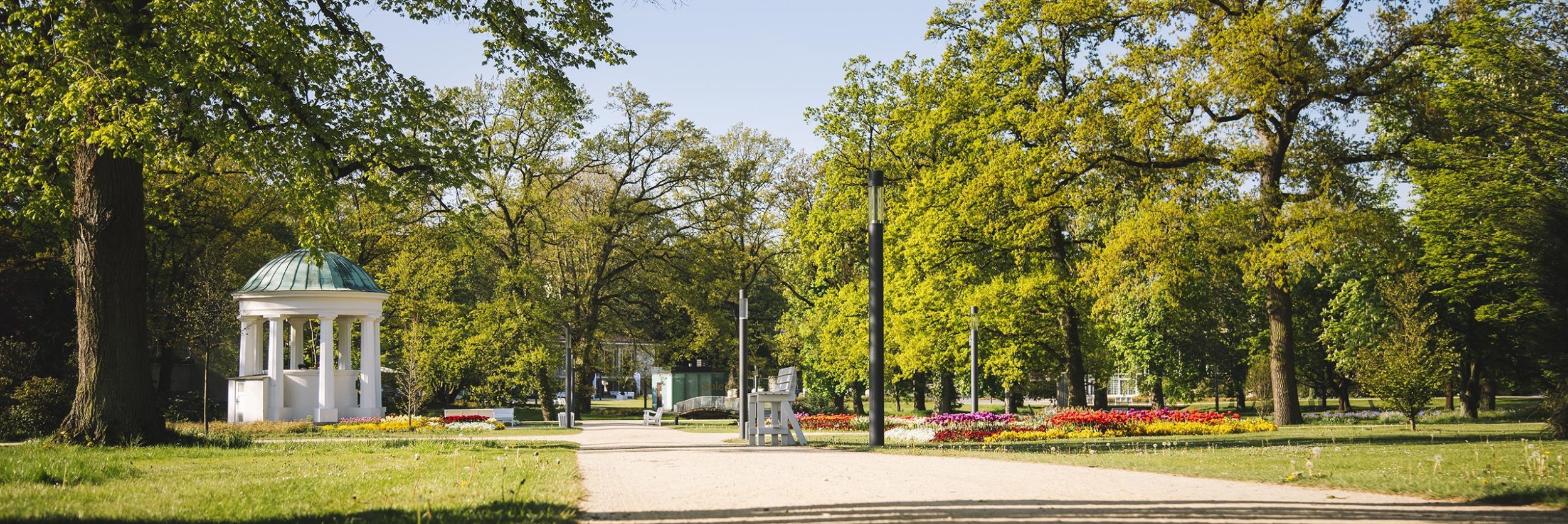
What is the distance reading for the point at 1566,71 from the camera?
25859mm

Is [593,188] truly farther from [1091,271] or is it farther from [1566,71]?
[1566,71]

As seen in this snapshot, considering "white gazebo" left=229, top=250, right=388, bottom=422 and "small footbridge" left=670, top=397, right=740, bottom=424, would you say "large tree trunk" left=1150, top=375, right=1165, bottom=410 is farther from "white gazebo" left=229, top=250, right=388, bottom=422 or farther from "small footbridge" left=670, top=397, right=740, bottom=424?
"white gazebo" left=229, top=250, right=388, bottom=422

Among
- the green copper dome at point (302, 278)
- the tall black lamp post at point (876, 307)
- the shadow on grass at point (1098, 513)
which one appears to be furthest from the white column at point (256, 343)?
the shadow on grass at point (1098, 513)

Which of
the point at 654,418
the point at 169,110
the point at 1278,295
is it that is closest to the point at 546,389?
the point at 654,418

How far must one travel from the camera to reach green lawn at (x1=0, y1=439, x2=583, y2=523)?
25.9 ft

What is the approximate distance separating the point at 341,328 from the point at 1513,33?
109ft

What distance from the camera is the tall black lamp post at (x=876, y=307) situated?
17.8 metres

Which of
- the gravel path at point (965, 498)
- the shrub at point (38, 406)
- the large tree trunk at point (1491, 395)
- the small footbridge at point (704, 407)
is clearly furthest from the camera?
the small footbridge at point (704, 407)

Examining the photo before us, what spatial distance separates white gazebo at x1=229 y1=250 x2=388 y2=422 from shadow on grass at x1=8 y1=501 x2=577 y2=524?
28872 mm

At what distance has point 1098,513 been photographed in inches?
313

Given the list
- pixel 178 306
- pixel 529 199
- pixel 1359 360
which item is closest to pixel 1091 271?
pixel 1359 360

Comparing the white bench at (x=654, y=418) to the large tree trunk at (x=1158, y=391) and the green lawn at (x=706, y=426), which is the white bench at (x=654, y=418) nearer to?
the green lawn at (x=706, y=426)

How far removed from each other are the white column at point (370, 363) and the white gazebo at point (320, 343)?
20mm

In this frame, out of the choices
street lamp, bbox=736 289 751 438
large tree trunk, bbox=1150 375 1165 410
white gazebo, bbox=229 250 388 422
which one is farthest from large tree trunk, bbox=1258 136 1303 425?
white gazebo, bbox=229 250 388 422
